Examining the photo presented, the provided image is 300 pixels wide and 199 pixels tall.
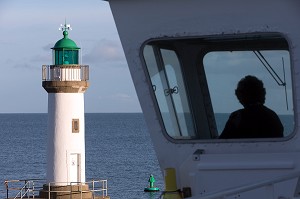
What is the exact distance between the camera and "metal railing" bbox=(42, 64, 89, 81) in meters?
36.2

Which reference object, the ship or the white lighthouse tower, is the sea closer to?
the white lighthouse tower

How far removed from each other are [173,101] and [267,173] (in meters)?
0.83

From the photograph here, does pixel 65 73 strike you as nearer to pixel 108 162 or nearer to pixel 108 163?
pixel 108 163

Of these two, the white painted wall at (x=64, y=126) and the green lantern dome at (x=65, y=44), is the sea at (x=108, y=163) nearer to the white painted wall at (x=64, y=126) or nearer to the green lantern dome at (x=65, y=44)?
the white painted wall at (x=64, y=126)

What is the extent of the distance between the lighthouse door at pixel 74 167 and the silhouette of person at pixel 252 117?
98.3 ft

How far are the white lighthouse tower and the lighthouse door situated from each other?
A: 4 cm

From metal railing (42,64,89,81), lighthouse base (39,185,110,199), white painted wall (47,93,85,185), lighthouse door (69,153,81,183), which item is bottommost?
lighthouse base (39,185,110,199)

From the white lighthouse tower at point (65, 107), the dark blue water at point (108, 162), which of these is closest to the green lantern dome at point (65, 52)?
the white lighthouse tower at point (65, 107)

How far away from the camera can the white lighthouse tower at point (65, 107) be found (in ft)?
118

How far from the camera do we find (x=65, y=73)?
36281 millimetres

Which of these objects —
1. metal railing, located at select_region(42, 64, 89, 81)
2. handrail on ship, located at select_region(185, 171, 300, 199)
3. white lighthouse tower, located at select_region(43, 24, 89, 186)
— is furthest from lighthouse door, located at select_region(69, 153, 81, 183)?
handrail on ship, located at select_region(185, 171, 300, 199)

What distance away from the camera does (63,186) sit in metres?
37.1

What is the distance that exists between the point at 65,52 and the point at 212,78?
29.4 m

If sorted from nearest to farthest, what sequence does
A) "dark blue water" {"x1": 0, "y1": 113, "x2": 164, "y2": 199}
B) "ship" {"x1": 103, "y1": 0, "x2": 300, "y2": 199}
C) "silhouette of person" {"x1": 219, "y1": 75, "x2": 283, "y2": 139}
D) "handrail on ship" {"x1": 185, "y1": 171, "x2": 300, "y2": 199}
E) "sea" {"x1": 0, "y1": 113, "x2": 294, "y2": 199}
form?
"handrail on ship" {"x1": 185, "y1": 171, "x2": 300, "y2": 199} → "ship" {"x1": 103, "y1": 0, "x2": 300, "y2": 199} → "silhouette of person" {"x1": 219, "y1": 75, "x2": 283, "y2": 139} → "sea" {"x1": 0, "y1": 113, "x2": 294, "y2": 199} → "dark blue water" {"x1": 0, "y1": 113, "x2": 164, "y2": 199}
